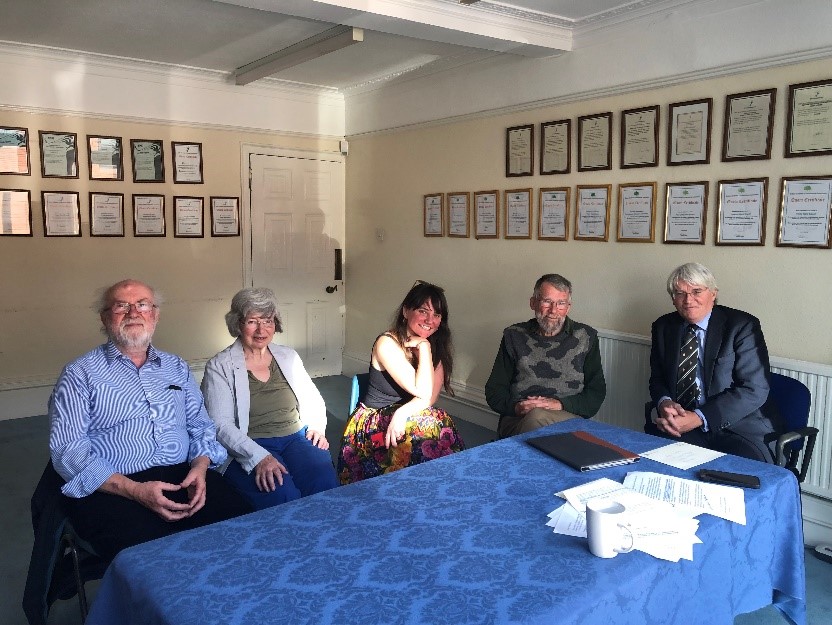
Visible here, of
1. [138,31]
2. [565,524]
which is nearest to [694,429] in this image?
[565,524]

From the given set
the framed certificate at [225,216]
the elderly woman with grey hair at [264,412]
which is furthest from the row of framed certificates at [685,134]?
the framed certificate at [225,216]

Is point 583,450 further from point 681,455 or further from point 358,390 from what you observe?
point 358,390

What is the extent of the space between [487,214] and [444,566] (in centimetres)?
340

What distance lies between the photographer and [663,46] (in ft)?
11.2

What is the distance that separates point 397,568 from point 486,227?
3.40 m

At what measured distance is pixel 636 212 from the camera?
3625 mm

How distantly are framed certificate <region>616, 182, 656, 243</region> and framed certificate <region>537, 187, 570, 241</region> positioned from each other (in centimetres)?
38

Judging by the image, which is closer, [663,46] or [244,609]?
[244,609]

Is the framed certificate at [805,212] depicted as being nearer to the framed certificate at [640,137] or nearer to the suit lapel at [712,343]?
the suit lapel at [712,343]

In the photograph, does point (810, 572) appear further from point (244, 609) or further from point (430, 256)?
point (430, 256)

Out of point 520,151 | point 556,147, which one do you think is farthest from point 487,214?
point 556,147

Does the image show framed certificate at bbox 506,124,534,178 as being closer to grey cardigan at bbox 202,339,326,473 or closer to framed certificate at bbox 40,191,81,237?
grey cardigan at bbox 202,339,326,473

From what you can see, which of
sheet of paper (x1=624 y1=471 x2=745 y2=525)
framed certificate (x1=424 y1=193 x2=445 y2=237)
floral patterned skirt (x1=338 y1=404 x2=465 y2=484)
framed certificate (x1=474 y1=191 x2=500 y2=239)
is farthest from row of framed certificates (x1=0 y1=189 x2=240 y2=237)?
sheet of paper (x1=624 y1=471 x2=745 y2=525)

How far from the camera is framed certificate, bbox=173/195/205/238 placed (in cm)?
529
